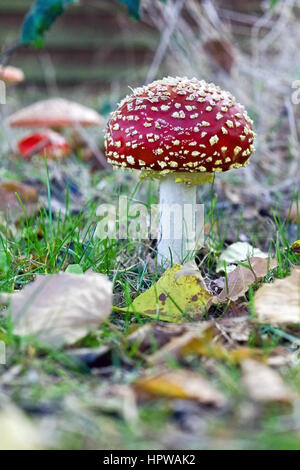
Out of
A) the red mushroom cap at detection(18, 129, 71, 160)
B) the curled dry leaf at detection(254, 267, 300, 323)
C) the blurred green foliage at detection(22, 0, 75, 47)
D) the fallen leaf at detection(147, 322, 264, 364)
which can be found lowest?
the fallen leaf at detection(147, 322, 264, 364)

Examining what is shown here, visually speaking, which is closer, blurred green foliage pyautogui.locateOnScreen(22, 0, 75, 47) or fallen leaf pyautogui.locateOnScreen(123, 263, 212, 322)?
fallen leaf pyautogui.locateOnScreen(123, 263, 212, 322)

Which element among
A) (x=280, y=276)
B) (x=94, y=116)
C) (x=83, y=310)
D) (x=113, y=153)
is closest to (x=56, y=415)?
(x=83, y=310)

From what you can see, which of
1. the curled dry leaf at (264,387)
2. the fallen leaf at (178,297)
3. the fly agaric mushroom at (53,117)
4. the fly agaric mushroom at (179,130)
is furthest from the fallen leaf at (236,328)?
the fly agaric mushroom at (53,117)

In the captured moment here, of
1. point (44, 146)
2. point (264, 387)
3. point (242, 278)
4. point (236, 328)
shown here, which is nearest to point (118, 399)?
point (264, 387)

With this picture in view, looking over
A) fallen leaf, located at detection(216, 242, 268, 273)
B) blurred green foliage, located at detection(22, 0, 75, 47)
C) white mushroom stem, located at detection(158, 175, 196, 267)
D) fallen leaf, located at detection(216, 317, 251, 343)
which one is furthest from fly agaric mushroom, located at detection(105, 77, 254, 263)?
blurred green foliage, located at detection(22, 0, 75, 47)

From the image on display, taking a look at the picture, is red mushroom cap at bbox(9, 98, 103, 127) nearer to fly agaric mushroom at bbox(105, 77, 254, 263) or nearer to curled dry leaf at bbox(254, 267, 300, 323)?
fly agaric mushroom at bbox(105, 77, 254, 263)
